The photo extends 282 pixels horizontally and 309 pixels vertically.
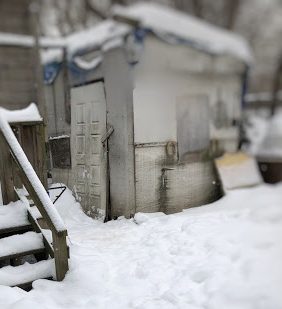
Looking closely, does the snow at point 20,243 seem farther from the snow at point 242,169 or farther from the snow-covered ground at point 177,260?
the snow at point 242,169

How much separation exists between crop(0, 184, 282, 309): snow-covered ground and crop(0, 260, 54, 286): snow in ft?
A: 0.38

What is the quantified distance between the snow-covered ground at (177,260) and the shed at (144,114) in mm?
259

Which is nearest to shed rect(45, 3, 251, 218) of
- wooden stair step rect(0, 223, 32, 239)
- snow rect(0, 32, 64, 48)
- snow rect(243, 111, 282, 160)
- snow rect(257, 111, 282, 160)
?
snow rect(243, 111, 282, 160)

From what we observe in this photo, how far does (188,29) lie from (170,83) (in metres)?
0.81

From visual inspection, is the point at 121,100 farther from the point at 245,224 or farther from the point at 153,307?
the point at 245,224

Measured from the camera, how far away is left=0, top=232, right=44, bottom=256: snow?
10.8ft

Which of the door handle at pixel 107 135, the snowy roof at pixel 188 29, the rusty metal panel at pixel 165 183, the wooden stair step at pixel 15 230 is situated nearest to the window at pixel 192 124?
the rusty metal panel at pixel 165 183

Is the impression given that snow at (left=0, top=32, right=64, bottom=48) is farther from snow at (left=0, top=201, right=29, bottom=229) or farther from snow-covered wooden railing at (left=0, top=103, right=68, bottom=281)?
snow at (left=0, top=201, right=29, bottom=229)

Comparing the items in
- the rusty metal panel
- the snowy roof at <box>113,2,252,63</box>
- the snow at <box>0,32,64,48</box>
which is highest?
the snow at <box>0,32,64,48</box>

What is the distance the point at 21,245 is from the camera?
338 cm

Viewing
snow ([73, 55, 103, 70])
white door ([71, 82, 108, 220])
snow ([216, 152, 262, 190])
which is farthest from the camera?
snow ([73, 55, 103, 70])

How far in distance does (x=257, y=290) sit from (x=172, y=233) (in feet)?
7.00

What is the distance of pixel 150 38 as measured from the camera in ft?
A: 8.79

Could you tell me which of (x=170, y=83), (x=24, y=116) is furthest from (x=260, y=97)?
(x=24, y=116)
